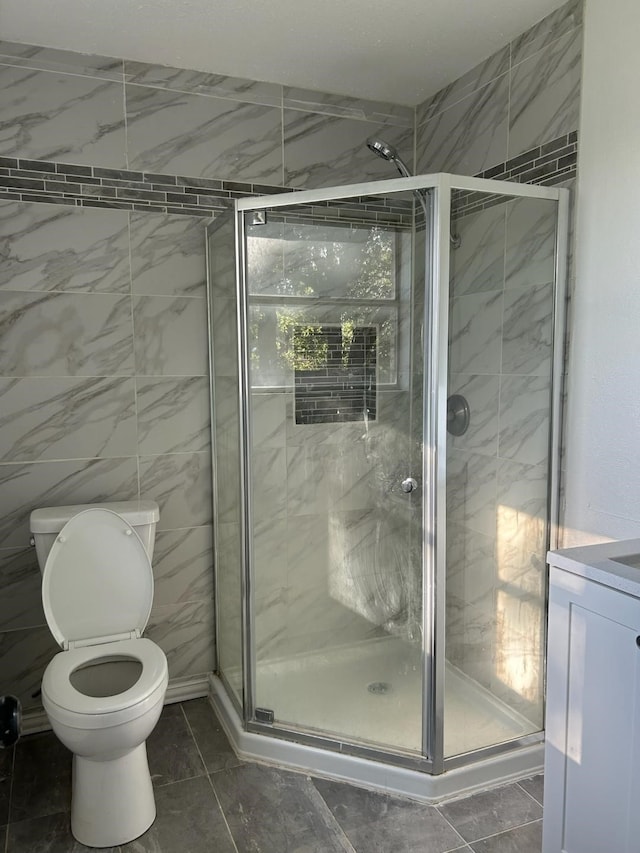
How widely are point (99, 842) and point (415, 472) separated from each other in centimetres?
145

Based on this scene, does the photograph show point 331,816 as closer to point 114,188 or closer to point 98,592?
point 98,592

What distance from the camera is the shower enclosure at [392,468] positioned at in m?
2.04

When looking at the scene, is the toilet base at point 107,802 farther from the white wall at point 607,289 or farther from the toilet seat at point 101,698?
the white wall at point 607,289

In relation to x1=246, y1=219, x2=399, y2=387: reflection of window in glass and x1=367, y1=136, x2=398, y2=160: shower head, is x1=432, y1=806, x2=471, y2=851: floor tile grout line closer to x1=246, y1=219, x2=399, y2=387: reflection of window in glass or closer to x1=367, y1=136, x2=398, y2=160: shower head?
x1=246, y1=219, x2=399, y2=387: reflection of window in glass

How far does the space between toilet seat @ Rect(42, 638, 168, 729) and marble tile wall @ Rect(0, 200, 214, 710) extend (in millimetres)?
472

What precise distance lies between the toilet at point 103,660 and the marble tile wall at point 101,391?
0.63 ft

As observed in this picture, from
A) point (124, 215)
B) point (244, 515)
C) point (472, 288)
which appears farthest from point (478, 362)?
point (124, 215)

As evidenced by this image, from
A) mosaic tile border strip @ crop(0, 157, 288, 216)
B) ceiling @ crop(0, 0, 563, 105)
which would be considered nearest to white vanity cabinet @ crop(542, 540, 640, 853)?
ceiling @ crop(0, 0, 563, 105)

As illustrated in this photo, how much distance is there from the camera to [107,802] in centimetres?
189

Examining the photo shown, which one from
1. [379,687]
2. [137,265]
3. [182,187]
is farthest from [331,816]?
[182,187]

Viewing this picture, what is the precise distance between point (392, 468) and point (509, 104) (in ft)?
4.50

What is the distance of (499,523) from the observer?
2.22 m

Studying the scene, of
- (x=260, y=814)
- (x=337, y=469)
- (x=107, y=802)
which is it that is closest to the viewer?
(x=107, y=802)

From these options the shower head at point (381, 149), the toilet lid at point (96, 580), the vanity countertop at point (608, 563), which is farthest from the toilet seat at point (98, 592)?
the shower head at point (381, 149)
